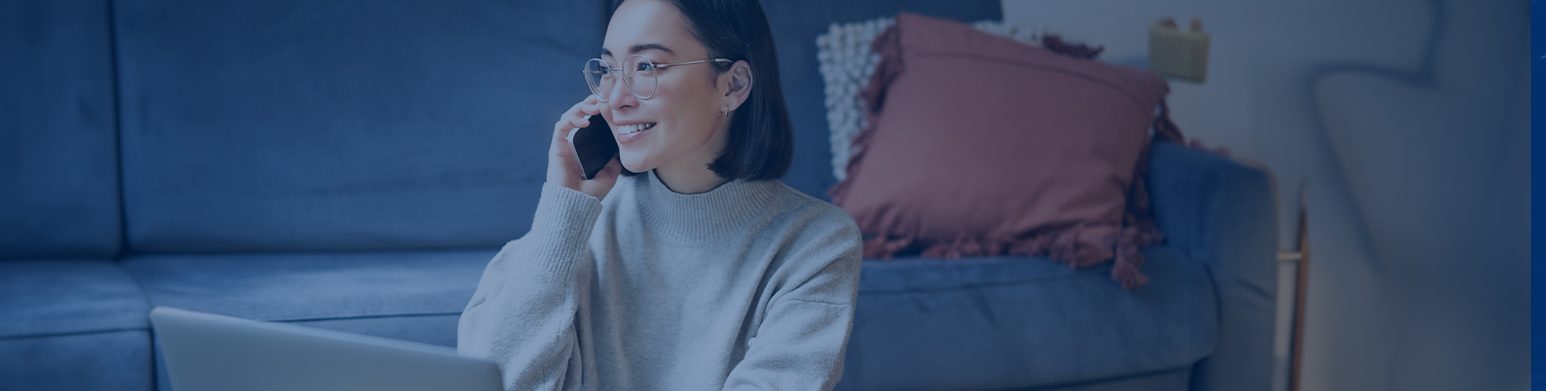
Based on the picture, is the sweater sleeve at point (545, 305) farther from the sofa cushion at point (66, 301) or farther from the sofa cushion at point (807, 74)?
the sofa cushion at point (807, 74)

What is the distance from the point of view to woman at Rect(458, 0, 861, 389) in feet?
3.34

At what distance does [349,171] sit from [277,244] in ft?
0.42

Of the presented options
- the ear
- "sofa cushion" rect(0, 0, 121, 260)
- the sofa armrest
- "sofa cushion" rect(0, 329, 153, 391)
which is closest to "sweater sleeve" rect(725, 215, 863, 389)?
the ear

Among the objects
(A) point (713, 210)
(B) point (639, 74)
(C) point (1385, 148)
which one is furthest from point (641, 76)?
(C) point (1385, 148)

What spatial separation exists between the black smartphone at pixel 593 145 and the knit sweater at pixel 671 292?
3 cm

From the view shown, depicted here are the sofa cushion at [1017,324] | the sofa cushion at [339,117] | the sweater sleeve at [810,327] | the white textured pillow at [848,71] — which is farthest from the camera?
the white textured pillow at [848,71]

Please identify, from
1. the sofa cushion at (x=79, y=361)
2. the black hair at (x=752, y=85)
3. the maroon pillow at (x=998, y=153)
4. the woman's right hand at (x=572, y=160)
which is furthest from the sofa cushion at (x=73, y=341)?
the maroon pillow at (x=998, y=153)

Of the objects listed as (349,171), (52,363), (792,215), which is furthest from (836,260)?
(349,171)

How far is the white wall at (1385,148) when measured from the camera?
80.9 inches

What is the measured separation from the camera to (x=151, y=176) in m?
1.74

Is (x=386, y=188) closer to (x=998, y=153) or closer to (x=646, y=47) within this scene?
(x=998, y=153)

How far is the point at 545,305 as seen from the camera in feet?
3.34

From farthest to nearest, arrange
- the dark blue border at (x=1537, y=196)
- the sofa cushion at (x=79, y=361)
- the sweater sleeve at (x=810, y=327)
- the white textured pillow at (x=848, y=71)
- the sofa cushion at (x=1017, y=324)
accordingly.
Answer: the white textured pillow at (x=848, y=71), the sofa cushion at (x=1017, y=324), the sofa cushion at (x=79, y=361), the dark blue border at (x=1537, y=196), the sweater sleeve at (x=810, y=327)

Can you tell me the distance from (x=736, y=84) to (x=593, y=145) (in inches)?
4.7
